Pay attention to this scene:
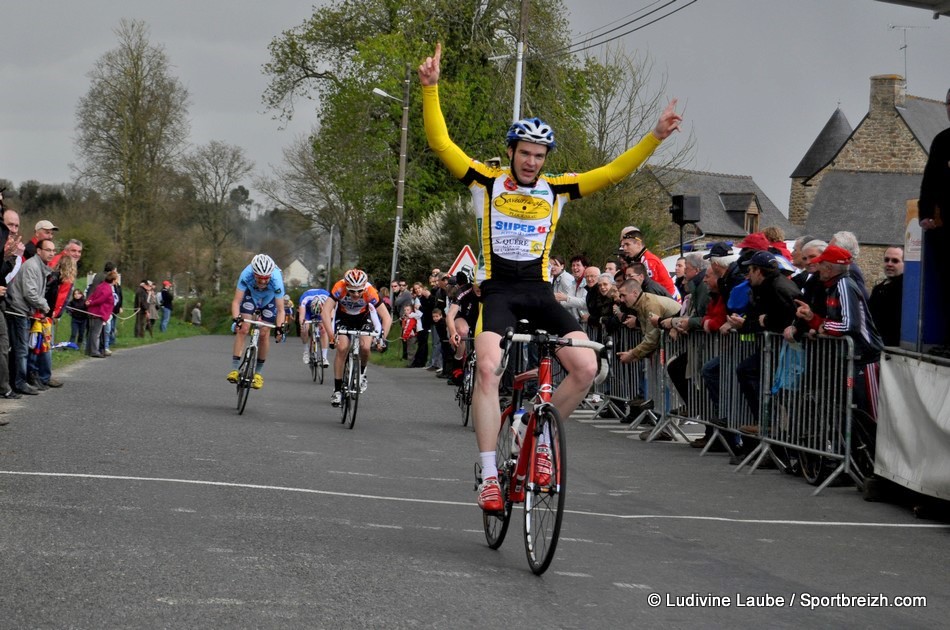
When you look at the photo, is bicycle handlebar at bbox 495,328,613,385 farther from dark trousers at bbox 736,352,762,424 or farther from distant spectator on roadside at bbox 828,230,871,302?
dark trousers at bbox 736,352,762,424

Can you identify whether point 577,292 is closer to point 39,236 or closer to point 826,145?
point 39,236

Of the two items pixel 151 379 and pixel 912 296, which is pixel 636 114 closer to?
pixel 151 379

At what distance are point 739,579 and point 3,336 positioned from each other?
10594mm

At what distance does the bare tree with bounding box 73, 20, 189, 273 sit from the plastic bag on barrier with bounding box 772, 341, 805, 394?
5723cm

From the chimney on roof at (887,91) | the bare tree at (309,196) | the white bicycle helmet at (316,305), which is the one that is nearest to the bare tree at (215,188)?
the bare tree at (309,196)

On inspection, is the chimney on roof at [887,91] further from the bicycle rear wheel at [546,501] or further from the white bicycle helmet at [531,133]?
the bicycle rear wheel at [546,501]

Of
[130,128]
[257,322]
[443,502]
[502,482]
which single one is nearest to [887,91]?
[130,128]

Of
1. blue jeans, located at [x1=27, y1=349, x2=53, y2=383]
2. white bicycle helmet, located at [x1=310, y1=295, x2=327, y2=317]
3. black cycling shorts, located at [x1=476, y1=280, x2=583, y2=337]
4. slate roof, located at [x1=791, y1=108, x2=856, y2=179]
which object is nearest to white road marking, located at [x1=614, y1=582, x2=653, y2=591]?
black cycling shorts, located at [x1=476, y1=280, x2=583, y2=337]

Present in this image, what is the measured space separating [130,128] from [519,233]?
61053 millimetres

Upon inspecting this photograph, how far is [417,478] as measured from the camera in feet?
34.5

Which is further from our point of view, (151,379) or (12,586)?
(151,379)

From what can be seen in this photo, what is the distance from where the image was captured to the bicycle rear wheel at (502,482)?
6.93 metres

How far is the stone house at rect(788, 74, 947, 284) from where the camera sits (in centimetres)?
8056

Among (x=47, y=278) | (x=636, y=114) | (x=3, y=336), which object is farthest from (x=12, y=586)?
(x=636, y=114)
